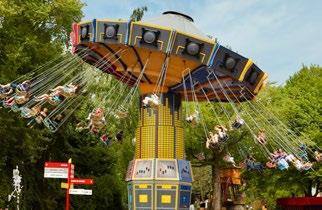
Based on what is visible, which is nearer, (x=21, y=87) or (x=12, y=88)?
(x=21, y=87)

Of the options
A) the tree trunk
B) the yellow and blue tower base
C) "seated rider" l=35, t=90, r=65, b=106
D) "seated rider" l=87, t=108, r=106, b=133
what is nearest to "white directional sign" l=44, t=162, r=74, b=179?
"seated rider" l=87, t=108, r=106, b=133

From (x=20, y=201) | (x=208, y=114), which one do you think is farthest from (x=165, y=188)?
(x=208, y=114)

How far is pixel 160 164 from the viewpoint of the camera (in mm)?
17625

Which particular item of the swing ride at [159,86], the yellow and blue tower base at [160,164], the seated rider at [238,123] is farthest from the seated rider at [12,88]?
the seated rider at [238,123]

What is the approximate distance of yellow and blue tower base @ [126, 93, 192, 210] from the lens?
17.3 meters

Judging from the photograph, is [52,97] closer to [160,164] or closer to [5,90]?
[5,90]

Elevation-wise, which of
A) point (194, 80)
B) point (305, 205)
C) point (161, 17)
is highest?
point (161, 17)

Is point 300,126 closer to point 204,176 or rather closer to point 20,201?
point 20,201

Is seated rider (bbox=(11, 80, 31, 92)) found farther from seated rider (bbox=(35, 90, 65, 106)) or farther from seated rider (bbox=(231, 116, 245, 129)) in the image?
seated rider (bbox=(231, 116, 245, 129))

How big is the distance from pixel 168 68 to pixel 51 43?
12.7 m

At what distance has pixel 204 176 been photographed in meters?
52.9

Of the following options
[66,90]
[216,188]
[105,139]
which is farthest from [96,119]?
[216,188]

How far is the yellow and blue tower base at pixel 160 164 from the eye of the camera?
17328 mm

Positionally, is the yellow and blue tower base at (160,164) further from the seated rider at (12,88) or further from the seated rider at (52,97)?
the seated rider at (12,88)
